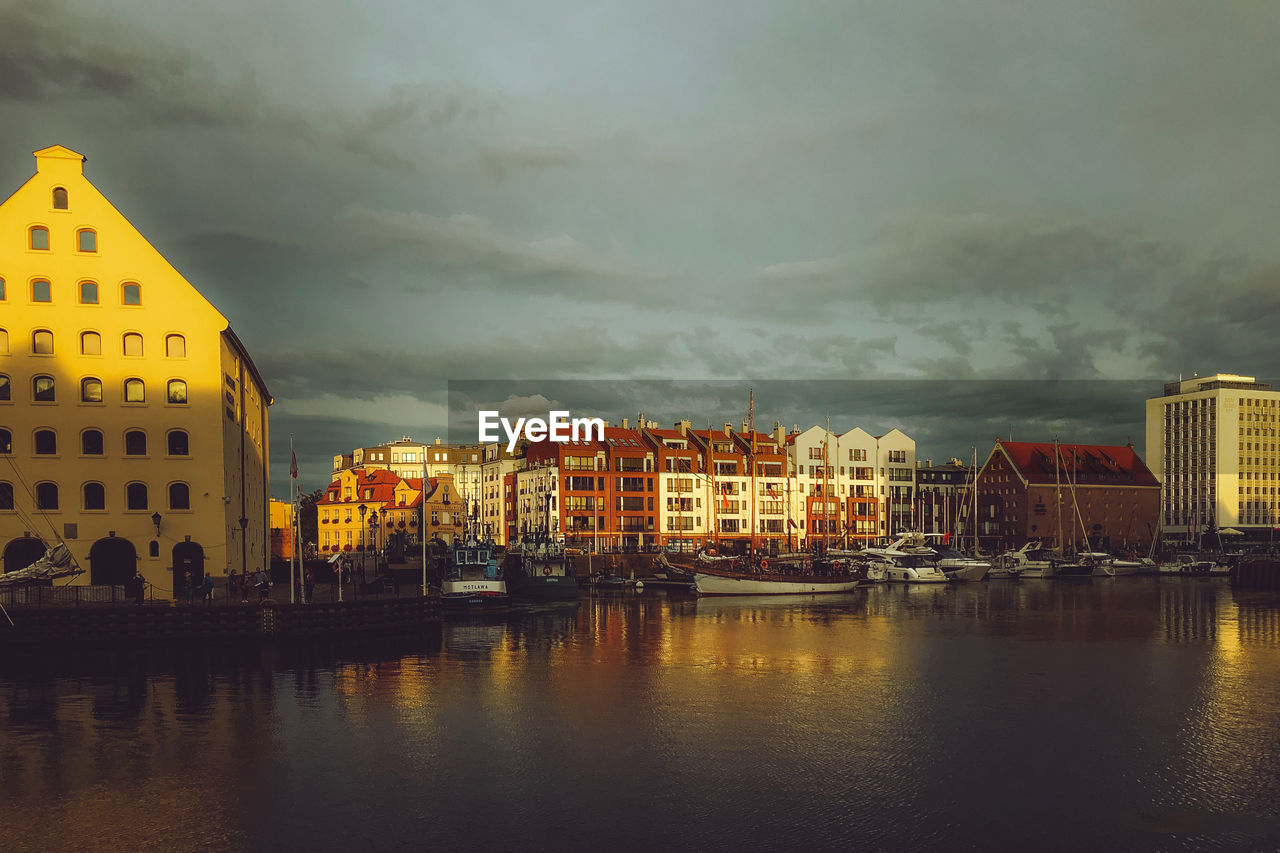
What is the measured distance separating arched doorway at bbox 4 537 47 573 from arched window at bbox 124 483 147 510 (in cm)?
474

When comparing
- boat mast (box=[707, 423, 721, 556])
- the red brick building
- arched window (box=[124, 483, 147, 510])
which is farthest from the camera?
the red brick building

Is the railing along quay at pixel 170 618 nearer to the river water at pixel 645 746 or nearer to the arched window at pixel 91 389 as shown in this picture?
the river water at pixel 645 746

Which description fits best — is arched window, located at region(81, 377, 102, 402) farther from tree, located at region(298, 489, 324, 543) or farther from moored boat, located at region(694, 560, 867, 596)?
tree, located at region(298, 489, 324, 543)

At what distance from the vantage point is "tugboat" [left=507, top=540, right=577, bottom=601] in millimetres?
80625

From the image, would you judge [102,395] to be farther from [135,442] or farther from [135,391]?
[135,442]

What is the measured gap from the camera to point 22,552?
2176 inches

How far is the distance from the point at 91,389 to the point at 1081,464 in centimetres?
15302

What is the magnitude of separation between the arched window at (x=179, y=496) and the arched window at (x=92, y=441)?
4.32 meters

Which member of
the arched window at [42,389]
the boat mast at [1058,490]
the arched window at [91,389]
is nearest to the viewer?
the arched window at [42,389]

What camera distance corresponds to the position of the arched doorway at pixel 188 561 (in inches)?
2258

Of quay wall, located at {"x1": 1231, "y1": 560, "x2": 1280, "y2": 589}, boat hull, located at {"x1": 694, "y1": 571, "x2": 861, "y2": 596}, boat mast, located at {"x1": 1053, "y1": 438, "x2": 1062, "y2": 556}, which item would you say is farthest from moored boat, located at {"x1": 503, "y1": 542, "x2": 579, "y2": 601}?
boat mast, located at {"x1": 1053, "y1": 438, "x2": 1062, "y2": 556}

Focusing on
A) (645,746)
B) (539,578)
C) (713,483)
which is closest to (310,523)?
(713,483)

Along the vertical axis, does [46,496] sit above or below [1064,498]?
above

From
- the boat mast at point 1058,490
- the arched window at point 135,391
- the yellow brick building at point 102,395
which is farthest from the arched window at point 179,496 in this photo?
the boat mast at point 1058,490
